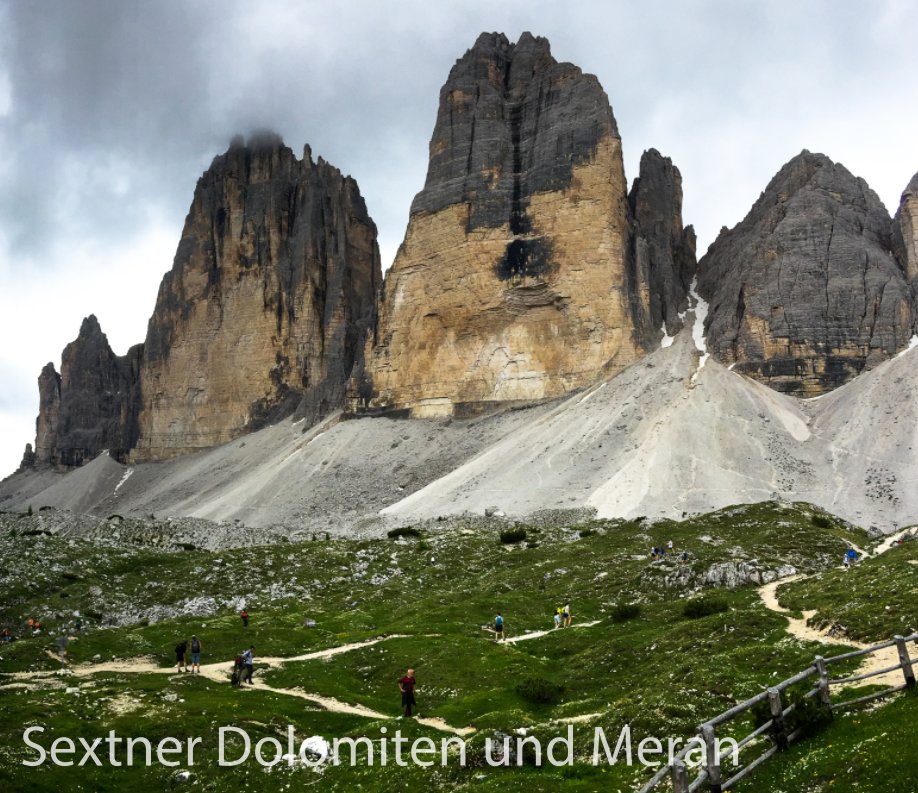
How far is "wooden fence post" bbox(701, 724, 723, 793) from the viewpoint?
47.2ft

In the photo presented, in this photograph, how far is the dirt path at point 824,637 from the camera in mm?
19753

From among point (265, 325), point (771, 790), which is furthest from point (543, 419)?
point (771, 790)

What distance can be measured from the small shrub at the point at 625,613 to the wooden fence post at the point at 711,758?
1102 inches

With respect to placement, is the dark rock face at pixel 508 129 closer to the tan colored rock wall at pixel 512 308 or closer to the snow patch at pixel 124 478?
the tan colored rock wall at pixel 512 308

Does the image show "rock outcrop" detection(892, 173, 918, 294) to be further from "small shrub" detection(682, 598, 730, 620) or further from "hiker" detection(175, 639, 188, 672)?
"hiker" detection(175, 639, 188, 672)

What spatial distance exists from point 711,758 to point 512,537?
193 feet

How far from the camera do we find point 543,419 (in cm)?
11312

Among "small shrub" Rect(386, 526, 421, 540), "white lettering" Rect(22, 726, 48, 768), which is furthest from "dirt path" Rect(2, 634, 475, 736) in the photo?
"small shrub" Rect(386, 526, 421, 540)

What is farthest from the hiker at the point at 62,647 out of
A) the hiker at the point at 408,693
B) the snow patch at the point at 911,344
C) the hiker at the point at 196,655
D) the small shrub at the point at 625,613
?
the snow patch at the point at 911,344

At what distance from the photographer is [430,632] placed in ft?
141

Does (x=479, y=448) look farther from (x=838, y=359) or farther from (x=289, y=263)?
(x=289, y=263)

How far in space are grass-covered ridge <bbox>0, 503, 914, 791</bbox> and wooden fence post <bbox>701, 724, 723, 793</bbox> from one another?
3.30 metres

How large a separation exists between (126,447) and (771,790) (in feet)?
651

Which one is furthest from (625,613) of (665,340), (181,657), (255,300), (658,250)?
(255,300)
